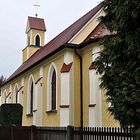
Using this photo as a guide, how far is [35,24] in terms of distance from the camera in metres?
45.0

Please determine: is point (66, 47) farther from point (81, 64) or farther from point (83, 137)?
point (83, 137)

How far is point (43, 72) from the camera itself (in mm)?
28547

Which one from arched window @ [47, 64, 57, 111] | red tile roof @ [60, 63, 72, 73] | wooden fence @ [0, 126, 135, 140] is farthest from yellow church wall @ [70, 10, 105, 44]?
wooden fence @ [0, 126, 135, 140]

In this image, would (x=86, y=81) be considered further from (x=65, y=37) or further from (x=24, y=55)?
(x=24, y=55)

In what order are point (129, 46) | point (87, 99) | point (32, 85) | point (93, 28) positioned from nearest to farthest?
point (129, 46) < point (87, 99) < point (93, 28) < point (32, 85)

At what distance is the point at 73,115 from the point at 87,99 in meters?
1.44

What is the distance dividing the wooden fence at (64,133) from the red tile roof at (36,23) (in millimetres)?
25777

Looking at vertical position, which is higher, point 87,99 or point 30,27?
point 30,27

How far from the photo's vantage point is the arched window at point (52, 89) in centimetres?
2659

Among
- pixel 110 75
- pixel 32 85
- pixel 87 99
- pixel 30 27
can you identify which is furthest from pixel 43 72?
pixel 110 75

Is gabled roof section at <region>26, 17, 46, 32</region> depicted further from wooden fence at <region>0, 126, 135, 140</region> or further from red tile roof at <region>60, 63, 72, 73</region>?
wooden fence at <region>0, 126, 135, 140</region>

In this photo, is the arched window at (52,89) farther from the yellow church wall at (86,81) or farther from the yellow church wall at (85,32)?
the yellow church wall at (86,81)

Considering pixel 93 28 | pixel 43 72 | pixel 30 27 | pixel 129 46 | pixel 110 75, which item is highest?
pixel 30 27

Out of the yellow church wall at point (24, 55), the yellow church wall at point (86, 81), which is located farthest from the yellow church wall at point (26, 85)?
the yellow church wall at point (24, 55)
